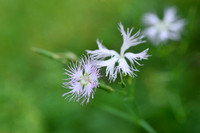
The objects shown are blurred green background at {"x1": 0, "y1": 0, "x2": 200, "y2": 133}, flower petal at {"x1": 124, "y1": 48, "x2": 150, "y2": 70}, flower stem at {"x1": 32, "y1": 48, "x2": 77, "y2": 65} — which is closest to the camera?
flower petal at {"x1": 124, "y1": 48, "x2": 150, "y2": 70}

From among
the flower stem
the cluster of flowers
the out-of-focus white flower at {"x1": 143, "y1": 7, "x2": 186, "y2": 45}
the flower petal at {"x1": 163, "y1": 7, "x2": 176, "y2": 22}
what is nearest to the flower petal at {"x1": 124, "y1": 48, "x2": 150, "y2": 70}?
the cluster of flowers

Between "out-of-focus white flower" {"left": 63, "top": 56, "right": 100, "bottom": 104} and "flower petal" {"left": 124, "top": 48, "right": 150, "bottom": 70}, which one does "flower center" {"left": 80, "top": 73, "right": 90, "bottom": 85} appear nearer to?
"out-of-focus white flower" {"left": 63, "top": 56, "right": 100, "bottom": 104}

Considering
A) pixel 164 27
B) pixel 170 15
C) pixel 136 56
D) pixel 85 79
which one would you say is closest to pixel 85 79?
pixel 85 79

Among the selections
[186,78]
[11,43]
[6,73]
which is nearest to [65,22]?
[11,43]

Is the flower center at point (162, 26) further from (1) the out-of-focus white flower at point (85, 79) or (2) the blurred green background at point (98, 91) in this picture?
(1) the out-of-focus white flower at point (85, 79)

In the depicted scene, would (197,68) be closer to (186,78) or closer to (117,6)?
(186,78)

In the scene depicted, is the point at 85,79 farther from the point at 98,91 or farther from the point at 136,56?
the point at 98,91

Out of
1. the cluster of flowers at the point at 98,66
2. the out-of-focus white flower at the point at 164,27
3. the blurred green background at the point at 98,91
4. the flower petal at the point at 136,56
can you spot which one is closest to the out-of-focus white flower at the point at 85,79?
the cluster of flowers at the point at 98,66
